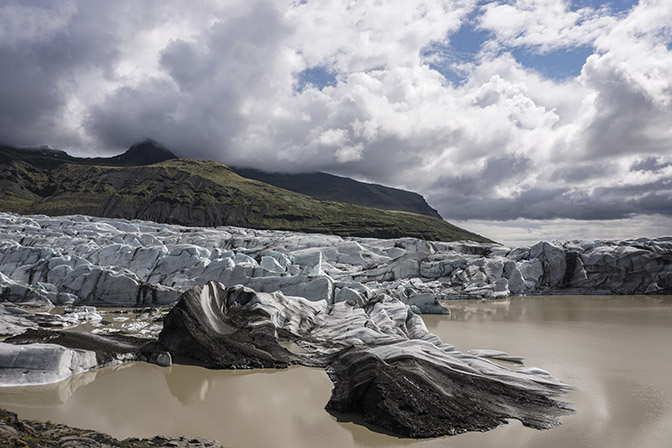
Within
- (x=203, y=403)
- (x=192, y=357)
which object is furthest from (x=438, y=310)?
(x=203, y=403)

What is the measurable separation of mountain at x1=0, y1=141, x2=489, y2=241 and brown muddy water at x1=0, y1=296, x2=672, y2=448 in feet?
381

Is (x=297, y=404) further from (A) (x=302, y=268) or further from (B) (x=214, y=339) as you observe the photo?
(A) (x=302, y=268)

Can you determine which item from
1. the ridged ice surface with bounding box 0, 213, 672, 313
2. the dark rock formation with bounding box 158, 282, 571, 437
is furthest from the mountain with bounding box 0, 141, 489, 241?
the dark rock formation with bounding box 158, 282, 571, 437

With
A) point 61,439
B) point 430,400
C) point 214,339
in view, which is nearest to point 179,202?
point 214,339

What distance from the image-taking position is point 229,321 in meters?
18.5

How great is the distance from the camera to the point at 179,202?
135 m

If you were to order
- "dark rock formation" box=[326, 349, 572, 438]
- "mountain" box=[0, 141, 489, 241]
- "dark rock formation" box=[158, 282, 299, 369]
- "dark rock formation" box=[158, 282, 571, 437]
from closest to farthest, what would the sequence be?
"dark rock formation" box=[326, 349, 572, 438] < "dark rock formation" box=[158, 282, 571, 437] < "dark rock formation" box=[158, 282, 299, 369] < "mountain" box=[0, 141, 489, 241]

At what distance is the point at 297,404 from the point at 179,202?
439 ft

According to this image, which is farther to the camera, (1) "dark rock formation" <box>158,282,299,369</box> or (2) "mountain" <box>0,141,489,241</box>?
(2) "mountain" <box>0,141,489,241</box>

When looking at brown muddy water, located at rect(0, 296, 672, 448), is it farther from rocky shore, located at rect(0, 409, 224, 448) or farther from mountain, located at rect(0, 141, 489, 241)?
mountain, located at rect(0, 141, 489, 241)

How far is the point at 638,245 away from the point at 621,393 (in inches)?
1763

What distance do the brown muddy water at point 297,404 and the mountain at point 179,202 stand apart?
116042 millimetres

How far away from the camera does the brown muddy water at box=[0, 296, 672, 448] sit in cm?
931

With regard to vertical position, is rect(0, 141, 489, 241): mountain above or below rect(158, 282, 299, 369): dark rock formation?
above
